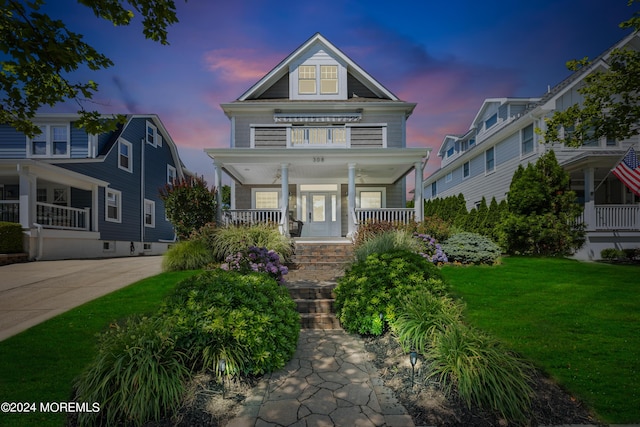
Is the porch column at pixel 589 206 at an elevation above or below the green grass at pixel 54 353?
above

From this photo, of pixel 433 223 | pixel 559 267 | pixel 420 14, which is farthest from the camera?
pixel 433 223

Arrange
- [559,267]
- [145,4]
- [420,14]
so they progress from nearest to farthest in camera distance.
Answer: [145,4] → [559,267] → [420,14]

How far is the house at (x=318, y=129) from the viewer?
1373 centimetres

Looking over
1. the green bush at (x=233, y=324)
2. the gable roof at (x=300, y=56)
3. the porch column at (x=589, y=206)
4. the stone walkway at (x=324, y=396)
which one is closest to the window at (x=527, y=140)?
the porch column at (x=589, y=206)

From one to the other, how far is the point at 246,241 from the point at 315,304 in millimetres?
3756

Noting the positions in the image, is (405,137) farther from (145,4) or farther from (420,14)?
(145,4)

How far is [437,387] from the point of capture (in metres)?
2.97

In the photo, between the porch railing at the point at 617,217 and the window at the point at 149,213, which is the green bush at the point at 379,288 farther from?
the window at the point at 149,213

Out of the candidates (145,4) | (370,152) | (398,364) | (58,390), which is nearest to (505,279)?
(398,364)

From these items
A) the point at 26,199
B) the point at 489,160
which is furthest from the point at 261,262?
the point at 489,160

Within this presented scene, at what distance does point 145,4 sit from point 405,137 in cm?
1243

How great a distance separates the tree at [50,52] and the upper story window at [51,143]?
42.1 ft

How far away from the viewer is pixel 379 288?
14.5ft

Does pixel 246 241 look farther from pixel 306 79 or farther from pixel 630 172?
pixel 630 172
